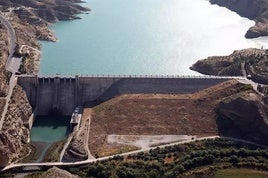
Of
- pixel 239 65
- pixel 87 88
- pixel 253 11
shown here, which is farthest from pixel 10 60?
pixel 253 11

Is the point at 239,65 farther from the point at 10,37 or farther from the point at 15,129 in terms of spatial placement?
the point at 10,37

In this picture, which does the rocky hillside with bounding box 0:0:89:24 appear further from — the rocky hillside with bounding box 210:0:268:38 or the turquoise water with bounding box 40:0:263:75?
the rocky hillside with bounding box 210:0:268:38

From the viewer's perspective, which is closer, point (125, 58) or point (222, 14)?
point (125, 58)

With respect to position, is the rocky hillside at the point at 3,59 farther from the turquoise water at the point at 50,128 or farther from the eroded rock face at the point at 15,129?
the turquoise water at the point at 50,128

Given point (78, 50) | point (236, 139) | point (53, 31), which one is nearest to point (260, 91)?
point (236, 139)

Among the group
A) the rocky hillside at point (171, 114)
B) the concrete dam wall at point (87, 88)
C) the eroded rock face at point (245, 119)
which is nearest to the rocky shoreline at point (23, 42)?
the concrete dam wall at point (87, 88)

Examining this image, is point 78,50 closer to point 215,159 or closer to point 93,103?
point 93,103
